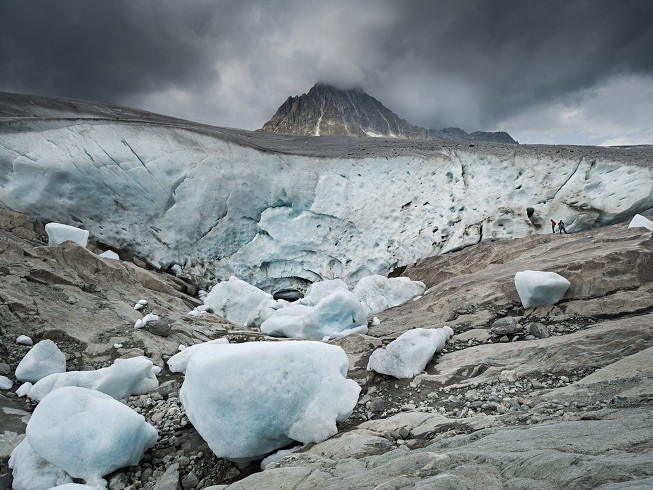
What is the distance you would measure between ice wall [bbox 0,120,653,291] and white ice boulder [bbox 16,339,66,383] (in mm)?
8008

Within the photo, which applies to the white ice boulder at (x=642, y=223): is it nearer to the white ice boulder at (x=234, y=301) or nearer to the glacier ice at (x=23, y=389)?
the white ice boulder at (x=234, y=301)

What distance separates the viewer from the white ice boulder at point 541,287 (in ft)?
17.7

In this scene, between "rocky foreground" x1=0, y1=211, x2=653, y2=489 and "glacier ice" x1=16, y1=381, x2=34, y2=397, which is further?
"glacier ice" x1=16, y1=381, x2=34, y2=397

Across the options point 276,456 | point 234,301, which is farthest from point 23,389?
point 234,301

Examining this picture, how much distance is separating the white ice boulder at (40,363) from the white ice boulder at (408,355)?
4.55 metres

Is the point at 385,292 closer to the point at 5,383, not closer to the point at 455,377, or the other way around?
the point at 455,377

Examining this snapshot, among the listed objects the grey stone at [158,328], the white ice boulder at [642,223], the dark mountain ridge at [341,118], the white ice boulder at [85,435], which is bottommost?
the white ice boulder at [85,435]

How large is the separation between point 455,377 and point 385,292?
19.8ft

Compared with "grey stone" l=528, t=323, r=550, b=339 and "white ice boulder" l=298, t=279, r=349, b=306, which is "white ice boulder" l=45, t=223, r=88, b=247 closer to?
"white ice boulder" l=298, t=279, r=349, b=306

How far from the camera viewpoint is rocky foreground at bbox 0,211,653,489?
2100mm

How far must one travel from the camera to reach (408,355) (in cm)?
473

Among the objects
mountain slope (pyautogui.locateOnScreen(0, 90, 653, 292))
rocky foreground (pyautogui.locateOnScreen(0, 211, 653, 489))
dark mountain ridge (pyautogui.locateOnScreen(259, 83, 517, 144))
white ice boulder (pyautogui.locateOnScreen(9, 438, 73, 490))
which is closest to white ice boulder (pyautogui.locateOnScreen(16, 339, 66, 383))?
rocky foreground (pyautogui.locateOnScreen(0, 211, 653, 489))

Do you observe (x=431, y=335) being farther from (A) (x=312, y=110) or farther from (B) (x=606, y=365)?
(A) (x=312, y=110)

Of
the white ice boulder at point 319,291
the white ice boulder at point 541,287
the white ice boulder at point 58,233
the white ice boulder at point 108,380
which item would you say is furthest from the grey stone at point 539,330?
the white ice boulder at point 58,233
